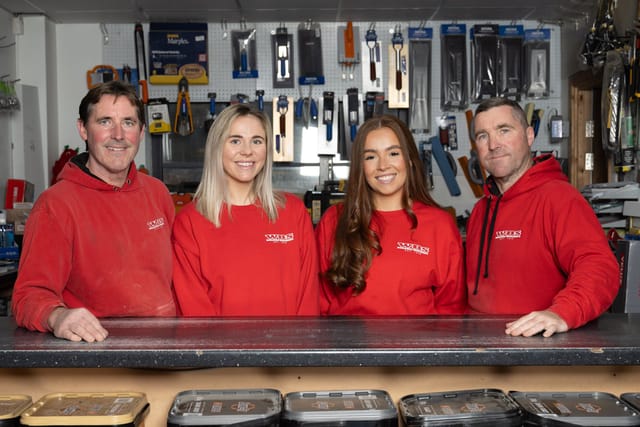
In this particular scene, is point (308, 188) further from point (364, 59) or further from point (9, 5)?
point (9, 5)

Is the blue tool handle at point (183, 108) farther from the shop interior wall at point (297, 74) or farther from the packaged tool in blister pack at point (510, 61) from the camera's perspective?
the packaged tool in blister pack at point (510, 61)

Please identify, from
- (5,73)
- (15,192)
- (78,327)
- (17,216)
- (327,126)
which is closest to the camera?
(78,327)

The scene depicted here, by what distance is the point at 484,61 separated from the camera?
18.5ft

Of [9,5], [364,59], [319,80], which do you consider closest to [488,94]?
[364,59]

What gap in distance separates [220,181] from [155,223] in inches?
10.8

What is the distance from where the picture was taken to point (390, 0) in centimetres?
511

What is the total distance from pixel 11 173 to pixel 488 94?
163 inches

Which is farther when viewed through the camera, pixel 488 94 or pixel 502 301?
pixel 488 94

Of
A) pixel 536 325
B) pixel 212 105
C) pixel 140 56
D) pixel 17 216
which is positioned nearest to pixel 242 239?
pixel 536 325

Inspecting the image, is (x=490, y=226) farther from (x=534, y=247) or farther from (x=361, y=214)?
(x=361, y=214)

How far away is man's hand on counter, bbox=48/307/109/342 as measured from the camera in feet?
4.85

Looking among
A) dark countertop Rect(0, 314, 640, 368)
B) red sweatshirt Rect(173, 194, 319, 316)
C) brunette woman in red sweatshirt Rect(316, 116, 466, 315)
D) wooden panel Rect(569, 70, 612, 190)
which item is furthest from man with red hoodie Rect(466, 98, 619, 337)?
wooden panel Rect(569, 70, 612, 190)

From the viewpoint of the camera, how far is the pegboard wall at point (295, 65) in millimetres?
5750

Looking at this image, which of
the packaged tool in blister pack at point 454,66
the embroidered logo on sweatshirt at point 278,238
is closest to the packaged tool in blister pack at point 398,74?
the packaged tool in blister pack at point 454,66
